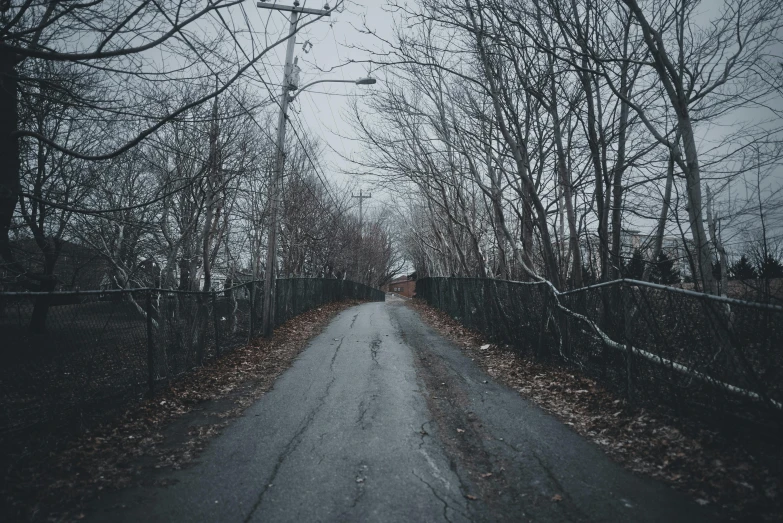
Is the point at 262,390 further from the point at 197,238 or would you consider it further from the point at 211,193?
the point at 197,238

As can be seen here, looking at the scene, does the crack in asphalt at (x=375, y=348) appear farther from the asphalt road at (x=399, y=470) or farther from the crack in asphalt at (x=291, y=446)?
the asphalt road at (x=399, y=470)

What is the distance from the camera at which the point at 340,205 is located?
2664cm

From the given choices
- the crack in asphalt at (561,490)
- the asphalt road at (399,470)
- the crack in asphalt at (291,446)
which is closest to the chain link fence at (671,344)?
the asphalt road at (399,470)

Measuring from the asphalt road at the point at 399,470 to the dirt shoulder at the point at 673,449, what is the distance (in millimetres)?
214

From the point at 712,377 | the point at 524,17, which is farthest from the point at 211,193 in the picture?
the point at 712,377

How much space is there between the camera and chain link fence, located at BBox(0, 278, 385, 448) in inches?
151

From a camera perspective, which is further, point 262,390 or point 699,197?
point 262,390

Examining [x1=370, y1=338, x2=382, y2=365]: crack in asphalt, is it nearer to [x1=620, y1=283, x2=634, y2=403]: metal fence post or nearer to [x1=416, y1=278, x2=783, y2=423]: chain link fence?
[x1=416, y1=278, x2=783, y2=423]: chain link fence

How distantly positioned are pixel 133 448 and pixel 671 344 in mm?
5685

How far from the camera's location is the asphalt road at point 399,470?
299 cm

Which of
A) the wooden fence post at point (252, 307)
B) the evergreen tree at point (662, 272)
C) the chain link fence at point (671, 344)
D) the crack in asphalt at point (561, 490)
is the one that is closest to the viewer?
the crack in asphalt at point (561, 490)

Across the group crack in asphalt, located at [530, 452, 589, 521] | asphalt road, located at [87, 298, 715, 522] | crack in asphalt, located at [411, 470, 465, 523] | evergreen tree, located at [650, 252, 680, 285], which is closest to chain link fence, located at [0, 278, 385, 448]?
asphalt road, located at [87, 298, 715, 522]

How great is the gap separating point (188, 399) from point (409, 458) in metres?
3.54

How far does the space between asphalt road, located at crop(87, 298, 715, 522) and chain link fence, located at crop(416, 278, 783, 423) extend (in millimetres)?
1085
